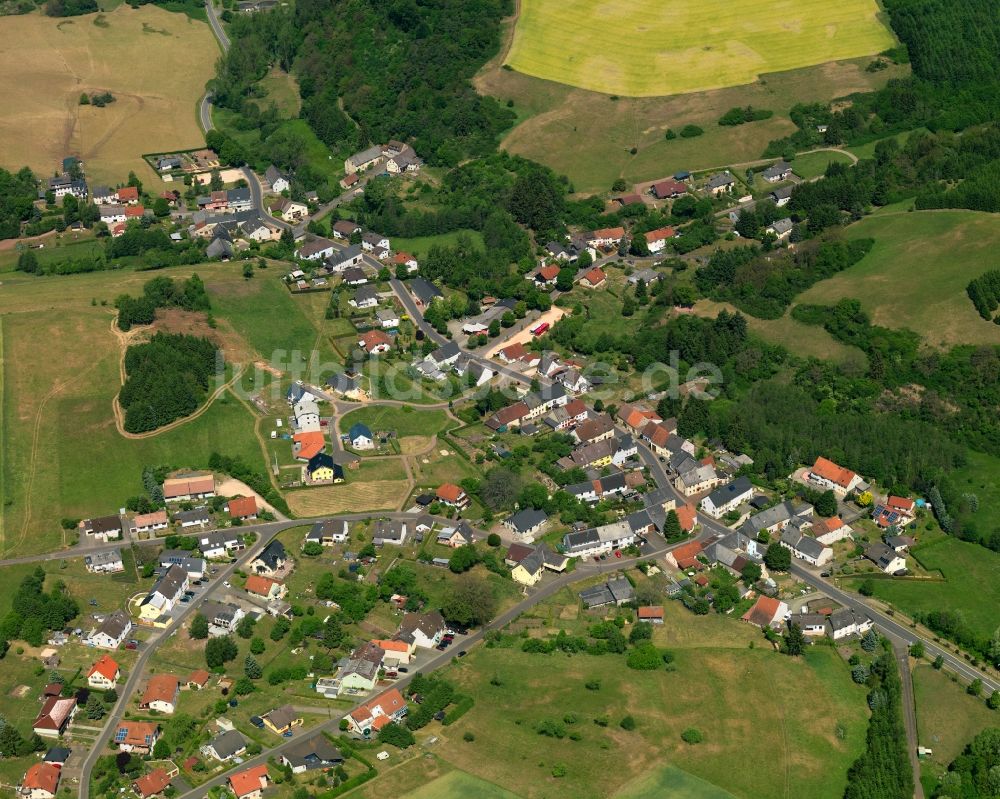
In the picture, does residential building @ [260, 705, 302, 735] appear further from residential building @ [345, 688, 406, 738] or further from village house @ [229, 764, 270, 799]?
village house @ [229, 764, 270, 799]

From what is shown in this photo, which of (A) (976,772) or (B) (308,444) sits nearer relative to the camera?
(A) (976,772)

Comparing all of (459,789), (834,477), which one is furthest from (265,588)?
(834,477)

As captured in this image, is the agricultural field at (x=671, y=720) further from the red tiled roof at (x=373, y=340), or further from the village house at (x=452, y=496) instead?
the red tiled roof at (x=373, y=340)

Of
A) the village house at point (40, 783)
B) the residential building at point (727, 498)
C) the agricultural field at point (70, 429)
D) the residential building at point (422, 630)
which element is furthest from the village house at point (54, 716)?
the residential building at point (727, 498)

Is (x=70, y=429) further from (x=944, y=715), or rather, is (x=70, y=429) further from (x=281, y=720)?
(x=944, y=715)

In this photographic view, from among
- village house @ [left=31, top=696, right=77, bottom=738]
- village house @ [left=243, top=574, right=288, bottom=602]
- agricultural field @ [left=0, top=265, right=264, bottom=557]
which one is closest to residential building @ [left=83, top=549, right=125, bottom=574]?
agricultural field @ [left=0, top=265, right=264, bottom=557]

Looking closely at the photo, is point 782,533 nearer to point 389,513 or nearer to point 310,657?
point 389,513
